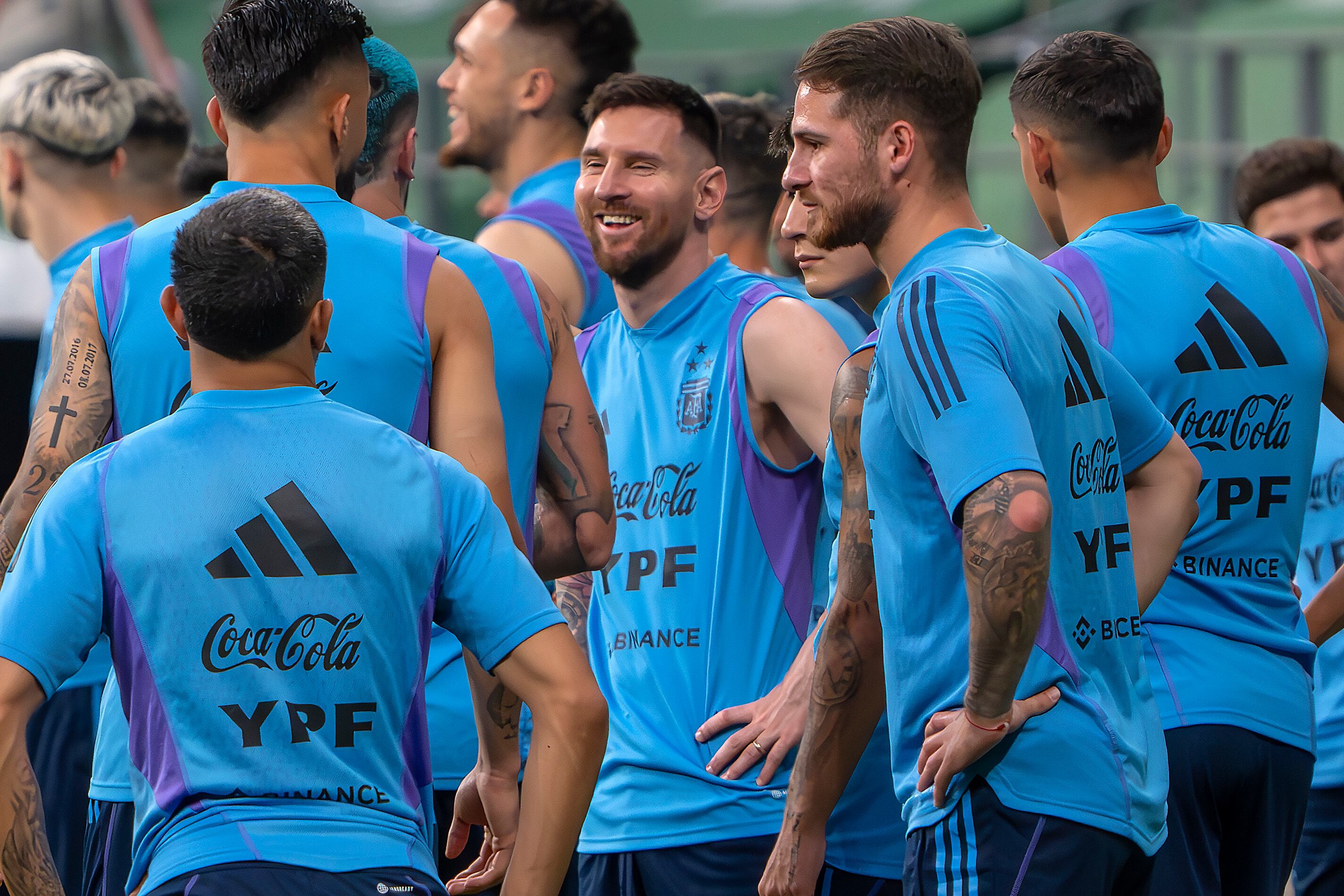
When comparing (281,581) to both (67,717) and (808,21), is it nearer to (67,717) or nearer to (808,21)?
(67,717)

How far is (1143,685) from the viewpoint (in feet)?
9.09

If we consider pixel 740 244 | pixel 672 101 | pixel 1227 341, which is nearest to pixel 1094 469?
pixel 1227 341

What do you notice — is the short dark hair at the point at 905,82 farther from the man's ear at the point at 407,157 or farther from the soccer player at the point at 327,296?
the man's ear at the point at 407,157

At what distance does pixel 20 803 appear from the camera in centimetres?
221

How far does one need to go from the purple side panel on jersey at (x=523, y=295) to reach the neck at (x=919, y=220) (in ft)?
2.68

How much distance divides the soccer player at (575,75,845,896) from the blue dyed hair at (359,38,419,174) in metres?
0.68

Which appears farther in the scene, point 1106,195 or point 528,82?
point 528,82

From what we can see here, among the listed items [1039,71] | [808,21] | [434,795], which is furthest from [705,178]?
[808,21]

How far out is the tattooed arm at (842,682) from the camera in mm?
2840

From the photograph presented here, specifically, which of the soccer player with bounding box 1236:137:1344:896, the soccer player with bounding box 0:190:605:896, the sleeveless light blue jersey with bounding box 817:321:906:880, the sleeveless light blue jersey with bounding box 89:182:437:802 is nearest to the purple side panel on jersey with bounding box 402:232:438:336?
the sleeveless light blue jersey with bounding box 89:182:437:802

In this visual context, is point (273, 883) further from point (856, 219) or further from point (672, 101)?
point (672, 101)

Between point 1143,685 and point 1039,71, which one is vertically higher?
point 1039,71

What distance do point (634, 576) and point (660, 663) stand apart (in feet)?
0.74

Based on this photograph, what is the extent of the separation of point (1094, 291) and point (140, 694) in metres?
2.16
